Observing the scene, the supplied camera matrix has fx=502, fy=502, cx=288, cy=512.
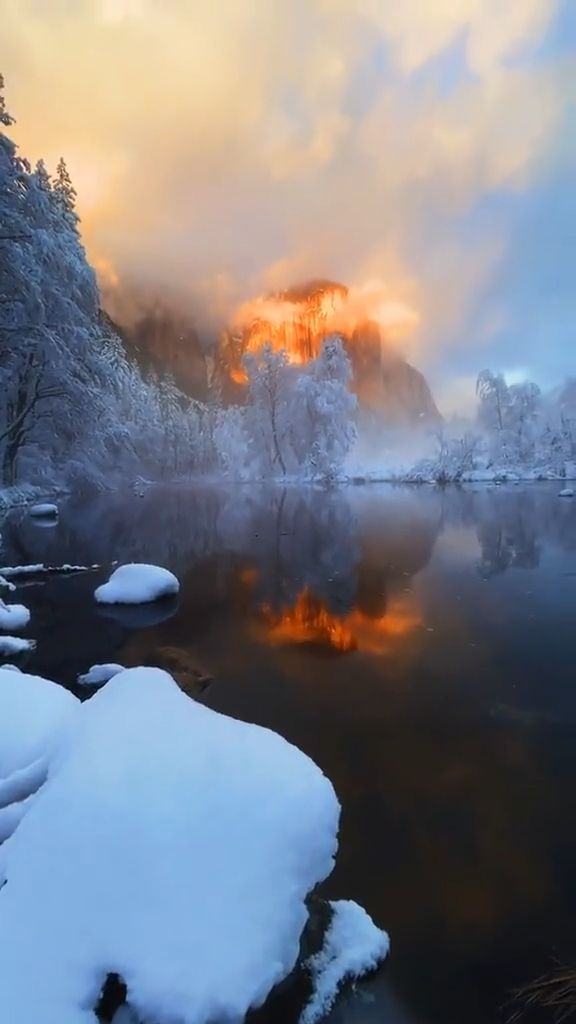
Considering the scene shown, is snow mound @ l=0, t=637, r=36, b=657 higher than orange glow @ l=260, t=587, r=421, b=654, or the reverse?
snow mound @ l=0, t=637, r=36, b=657

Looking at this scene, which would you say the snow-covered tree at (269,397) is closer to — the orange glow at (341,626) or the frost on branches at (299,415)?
the frost on branches at (299,415)

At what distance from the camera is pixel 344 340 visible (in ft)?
473

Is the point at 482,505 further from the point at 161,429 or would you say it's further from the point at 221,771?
the point at 161,429

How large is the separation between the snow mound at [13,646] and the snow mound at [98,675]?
1396 millimetres

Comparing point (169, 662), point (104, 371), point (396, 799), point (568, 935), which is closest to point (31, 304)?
point (104, 371)

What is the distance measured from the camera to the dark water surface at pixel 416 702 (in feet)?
8.86

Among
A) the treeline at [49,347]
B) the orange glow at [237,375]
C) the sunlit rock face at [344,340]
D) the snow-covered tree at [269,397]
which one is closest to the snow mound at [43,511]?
the treeline at [49,347]

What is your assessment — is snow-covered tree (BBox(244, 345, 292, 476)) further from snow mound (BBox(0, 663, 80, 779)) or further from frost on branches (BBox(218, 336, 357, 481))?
snow mound (BBox(0, 663, 80, 779))

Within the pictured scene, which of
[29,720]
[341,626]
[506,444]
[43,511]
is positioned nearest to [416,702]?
[341,626]

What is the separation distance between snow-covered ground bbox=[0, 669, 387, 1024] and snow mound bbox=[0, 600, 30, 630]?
5.71m

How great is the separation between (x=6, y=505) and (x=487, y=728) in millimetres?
25384

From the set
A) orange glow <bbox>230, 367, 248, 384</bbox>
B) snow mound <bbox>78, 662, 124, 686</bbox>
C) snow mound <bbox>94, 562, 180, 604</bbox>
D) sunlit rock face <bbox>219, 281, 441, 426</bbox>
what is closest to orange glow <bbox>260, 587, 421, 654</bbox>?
snow mound <bbox>94, 562, 180, 604</bbox>

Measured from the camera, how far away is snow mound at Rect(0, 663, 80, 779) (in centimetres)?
274

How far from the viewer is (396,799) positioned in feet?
12.6
